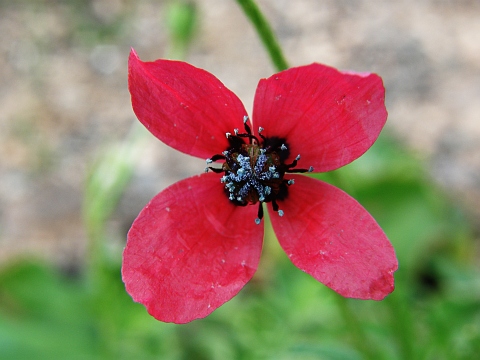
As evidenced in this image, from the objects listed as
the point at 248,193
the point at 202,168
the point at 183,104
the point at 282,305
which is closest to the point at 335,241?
the point at 248,193

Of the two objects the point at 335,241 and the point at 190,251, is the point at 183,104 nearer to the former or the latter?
the point at 190,251

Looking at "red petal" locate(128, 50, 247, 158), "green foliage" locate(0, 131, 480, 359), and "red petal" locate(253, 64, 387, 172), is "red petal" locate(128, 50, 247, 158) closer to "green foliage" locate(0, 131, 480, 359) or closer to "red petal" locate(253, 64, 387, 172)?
"red petal" locate(253, 64, 387, 172)

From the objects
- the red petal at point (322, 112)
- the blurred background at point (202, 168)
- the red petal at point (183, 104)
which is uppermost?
the blurred background at point (202, 168)

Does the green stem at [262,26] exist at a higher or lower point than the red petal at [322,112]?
higher

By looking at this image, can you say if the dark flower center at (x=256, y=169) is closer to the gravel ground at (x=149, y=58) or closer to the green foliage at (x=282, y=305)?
the green foliage at (x=282, y=305)

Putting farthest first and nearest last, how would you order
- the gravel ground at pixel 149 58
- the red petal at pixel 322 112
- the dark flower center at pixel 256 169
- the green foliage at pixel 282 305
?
1. the gravel ground at pixel 149 58
2. the green foliage at pixel 282 305
3. the dark flower center at pixel 256 169
4. the red petal at pixel 322 112

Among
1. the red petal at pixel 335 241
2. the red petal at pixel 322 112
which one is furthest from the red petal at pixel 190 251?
the red petal at pixel 322 112

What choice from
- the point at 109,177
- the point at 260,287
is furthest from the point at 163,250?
the point at 260,287

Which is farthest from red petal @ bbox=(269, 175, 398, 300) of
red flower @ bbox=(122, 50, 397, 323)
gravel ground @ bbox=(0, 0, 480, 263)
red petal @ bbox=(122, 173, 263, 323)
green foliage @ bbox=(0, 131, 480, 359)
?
gravel ground @ bbox=(0, 0, 480, 263)
